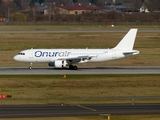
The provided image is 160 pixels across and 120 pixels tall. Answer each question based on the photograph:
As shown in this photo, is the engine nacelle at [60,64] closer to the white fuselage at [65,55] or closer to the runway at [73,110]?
the white fuselage at [65,55]

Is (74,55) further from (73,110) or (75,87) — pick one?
(73,110)

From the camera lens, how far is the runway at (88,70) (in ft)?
238

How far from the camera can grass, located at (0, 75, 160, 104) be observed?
5144cm

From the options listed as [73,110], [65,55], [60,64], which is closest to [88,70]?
[65,55]

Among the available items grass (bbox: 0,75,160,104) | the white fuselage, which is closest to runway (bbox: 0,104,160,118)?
grass (bbox: 0,75,160,104)

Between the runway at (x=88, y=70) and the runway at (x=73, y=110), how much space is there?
25120mm

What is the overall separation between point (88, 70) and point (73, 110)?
31.4 m

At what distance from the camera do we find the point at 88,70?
7588 cm

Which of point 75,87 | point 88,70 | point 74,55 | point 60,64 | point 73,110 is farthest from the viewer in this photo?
point 74,55

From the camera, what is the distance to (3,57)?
9294 cm

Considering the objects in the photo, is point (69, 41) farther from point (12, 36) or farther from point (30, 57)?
point (30, 57)

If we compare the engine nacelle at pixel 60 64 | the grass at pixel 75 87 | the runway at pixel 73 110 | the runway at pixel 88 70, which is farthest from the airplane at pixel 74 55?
the runway at pixel 73 110

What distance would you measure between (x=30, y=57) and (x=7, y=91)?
→ 20.5m

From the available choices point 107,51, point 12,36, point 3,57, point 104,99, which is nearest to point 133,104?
point 104,99
